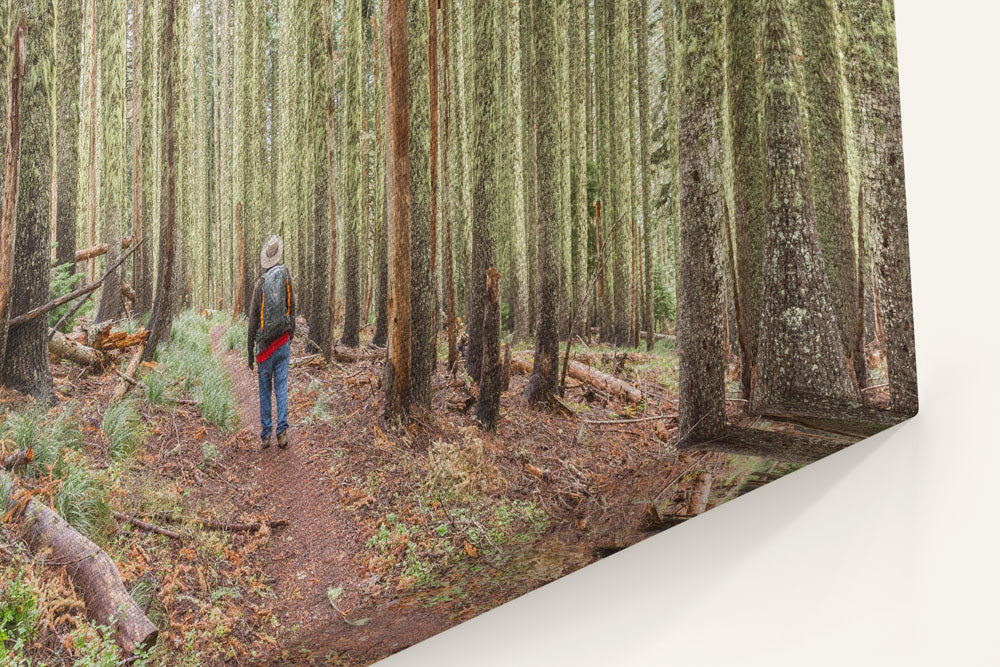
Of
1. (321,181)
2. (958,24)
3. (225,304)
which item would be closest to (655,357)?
(321,181)

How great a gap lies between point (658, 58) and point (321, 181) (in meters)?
2.06

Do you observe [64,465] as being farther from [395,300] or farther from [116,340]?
[395,300]

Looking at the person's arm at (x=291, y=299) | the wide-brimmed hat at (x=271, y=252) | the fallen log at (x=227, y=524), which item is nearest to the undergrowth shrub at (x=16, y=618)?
the fallen log at (x=227, y=524)

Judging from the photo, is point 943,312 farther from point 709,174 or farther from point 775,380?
point 709,174

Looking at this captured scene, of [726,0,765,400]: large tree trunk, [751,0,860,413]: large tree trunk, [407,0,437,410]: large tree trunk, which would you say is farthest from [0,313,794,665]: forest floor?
[751,0,860,413]: large tree trunk

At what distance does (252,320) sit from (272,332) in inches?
3.0

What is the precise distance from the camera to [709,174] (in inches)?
139

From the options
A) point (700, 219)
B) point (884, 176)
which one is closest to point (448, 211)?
point (700, 219)

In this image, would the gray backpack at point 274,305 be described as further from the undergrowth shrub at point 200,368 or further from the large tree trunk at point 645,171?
the large tree trunk at point 645,171

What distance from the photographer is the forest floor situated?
1987 mm

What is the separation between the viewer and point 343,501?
2475 millimetres

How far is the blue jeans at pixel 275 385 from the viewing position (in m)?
2.31

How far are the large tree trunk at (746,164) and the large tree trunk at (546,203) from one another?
1.12 meters

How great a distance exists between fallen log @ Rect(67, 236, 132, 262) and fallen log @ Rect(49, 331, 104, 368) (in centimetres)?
23
